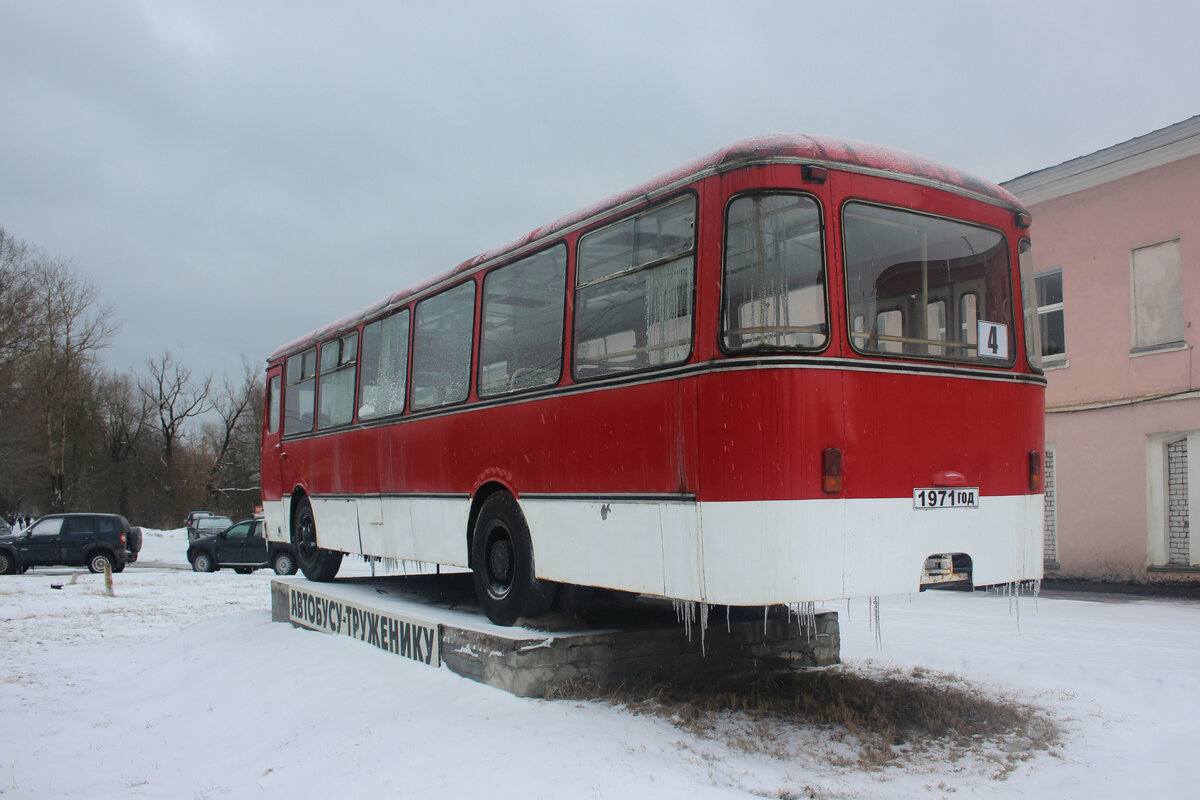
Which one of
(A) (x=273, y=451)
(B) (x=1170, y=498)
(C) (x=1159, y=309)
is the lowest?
(B) (x=1170, y=498)

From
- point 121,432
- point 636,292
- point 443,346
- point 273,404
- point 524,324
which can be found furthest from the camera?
point 121,432

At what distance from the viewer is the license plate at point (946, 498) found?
19.1ft

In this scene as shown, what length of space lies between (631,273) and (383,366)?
4294mm

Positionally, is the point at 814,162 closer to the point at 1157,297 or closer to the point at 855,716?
the point at 855,716

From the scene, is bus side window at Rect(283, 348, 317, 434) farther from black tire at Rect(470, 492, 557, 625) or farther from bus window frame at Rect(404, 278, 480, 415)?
black tire at Rect(470, 492, 557, 625)

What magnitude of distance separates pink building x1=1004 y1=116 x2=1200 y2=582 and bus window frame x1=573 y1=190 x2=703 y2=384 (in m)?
11.4

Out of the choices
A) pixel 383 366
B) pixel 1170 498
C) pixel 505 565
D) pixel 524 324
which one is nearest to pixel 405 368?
pixel 383 366

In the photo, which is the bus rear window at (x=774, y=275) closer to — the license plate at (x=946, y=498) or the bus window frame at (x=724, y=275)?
the bus window frame at (x=724, y=275)

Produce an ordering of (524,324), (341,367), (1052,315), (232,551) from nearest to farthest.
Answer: (524,324)
(341,367)
(1052,315)
(232,551)

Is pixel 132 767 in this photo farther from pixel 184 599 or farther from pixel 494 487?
pixel 184 599

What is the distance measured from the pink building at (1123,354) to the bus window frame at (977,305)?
961cm

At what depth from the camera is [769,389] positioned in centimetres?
540

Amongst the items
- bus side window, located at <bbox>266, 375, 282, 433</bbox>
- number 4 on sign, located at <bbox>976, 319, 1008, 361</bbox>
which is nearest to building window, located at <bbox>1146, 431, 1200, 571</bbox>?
number 4 on sign, located at <bbox>976, 319, 1008, 361</bbox>

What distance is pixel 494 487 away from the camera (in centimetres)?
784
